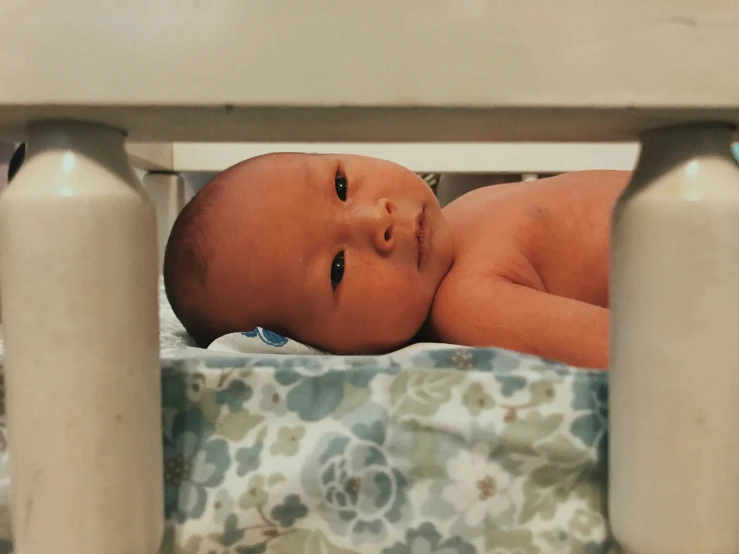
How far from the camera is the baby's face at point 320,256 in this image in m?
0.62

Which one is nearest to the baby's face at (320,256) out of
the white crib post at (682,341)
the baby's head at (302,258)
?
the baby's head at (302,258)

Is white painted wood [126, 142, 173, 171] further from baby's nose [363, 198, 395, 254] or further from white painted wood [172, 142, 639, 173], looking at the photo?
baby's nose [363, 198, 395, 254]

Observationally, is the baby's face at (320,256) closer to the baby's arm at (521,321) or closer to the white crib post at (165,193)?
the baby's arm at (521,321)

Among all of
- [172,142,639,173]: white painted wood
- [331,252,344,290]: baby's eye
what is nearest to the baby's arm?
[331,252,344,290]: baby's eye

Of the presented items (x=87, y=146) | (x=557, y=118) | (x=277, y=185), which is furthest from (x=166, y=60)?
(x=277, y=185)

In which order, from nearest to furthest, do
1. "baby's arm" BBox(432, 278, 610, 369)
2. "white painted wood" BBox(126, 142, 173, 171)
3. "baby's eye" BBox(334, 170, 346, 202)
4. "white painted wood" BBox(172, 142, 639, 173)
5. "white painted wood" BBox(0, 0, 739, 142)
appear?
"white painted wood" BBox(0, 0, 739, 142) → "baby's arm" BBox(432, 278, 610, 369) → "baby's eye" BBox(334, 170, 346, 202) → "white painted wood" BBox(126, 142, 173, 171) → "white painted wood" BBox(172, 142, 639, 173)

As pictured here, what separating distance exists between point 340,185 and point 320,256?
9 centimetres

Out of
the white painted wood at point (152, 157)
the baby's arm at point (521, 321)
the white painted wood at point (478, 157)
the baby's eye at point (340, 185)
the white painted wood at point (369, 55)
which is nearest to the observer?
the white painted wood at point (369, 55)

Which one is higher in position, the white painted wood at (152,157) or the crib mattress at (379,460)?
the white painted wood at (152,157)

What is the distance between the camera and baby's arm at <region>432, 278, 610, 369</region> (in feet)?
1.89

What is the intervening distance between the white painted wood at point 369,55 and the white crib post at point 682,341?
0.12 ft

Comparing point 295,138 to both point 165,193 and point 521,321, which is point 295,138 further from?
point 165,193

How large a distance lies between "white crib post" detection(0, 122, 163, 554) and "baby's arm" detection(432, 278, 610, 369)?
0.37m

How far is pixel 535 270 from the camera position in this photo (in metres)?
0.74
